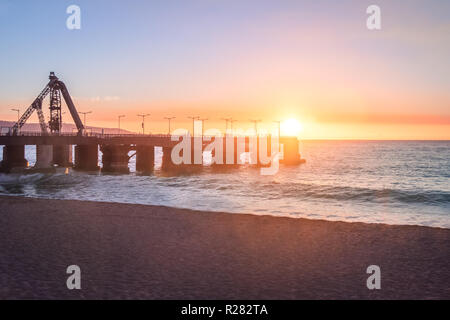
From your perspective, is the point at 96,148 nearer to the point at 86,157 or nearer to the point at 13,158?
the point at 86,157

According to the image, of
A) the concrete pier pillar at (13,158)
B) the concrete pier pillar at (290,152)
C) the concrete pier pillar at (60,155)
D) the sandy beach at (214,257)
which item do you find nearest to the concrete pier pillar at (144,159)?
the concrete pier pillar at (60,155)

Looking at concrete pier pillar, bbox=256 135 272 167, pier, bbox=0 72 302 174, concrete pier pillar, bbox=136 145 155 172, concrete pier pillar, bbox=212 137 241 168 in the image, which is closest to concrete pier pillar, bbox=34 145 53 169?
pier, bbox=0 72 302 174

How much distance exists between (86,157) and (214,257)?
69.3m

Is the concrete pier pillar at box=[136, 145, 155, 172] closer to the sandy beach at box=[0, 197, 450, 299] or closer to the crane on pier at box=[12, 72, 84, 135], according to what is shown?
the crane on pier at box=[12, 72, 84, 135]

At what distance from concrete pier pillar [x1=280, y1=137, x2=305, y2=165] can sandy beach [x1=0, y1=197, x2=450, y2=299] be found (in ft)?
303

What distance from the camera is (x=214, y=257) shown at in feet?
43.1

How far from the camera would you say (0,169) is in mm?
69438

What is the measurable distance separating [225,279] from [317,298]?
2552 millimetres

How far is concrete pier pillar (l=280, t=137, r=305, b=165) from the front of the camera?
4419 inches

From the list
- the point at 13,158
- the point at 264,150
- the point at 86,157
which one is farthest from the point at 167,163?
the point at 264,150

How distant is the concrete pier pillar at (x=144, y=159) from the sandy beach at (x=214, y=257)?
196 ft

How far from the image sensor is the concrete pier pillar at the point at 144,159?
80.9 metres
